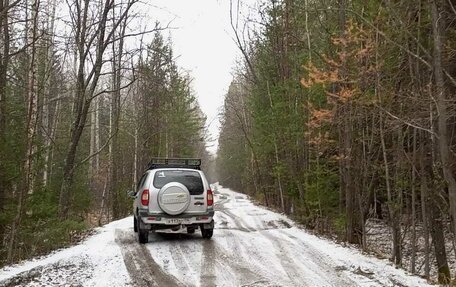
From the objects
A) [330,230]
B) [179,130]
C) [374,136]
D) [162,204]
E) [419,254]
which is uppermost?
[179,130]

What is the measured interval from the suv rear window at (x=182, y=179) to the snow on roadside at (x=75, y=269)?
1912mm

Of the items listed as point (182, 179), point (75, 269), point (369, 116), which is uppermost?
point (369, 116)

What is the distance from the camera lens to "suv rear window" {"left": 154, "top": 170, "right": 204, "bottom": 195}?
35.2 ft

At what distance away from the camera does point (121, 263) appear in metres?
8.59

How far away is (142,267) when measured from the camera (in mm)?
8266

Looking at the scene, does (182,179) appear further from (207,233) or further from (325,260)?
(325,260)

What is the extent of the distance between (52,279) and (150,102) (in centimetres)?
2327

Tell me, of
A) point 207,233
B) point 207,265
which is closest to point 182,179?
point 207,233

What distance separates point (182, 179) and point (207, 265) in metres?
2.93

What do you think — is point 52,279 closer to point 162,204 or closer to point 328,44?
point 162,204

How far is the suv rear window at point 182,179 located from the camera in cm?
1074

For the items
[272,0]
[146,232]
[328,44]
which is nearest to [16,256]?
[146,232]

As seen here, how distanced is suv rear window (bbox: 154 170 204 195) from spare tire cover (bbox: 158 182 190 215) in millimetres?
305

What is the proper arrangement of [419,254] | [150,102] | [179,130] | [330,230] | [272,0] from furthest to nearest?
1. [179,130]
2. [150,102]
3. [272,0]
4. [419,254]
5. [330,230]
